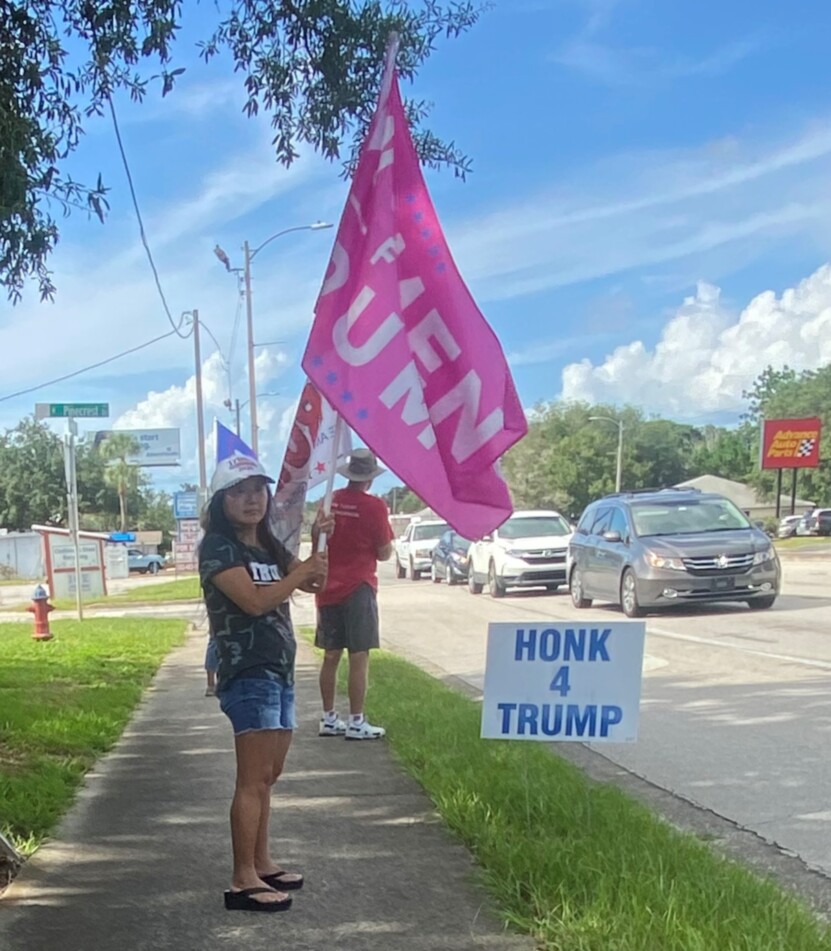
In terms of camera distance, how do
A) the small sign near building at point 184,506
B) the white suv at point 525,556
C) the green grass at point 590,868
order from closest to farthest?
the green grass at point 590,868, the white suv at point 525,556, the small sign near building at point 184,506

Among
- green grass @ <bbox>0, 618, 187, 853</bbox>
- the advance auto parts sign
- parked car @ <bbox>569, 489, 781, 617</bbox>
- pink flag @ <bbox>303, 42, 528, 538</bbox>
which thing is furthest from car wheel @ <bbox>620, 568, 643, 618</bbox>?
the advance auto parts sign

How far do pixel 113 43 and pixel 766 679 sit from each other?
22.3ft

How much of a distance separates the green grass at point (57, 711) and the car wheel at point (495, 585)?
816 centimetres

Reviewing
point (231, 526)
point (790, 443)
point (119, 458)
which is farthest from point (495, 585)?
point (119, 458)

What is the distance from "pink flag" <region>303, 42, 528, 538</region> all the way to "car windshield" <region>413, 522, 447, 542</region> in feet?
92.3

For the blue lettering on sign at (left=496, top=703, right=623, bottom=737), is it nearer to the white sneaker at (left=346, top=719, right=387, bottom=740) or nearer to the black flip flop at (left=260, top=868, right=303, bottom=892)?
the black flip flop at (left=260, top=868, right=303, bottom=892)

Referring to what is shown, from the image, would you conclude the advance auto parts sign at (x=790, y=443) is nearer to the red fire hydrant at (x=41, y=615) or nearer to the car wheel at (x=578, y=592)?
the car wheel at (x=578, y=592)

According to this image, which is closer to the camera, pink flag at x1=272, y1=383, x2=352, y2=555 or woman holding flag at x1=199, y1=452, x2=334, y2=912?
woman holding flag at x1=199, y1=452, x2=334, y2=912

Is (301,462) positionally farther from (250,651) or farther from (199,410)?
(199,410)

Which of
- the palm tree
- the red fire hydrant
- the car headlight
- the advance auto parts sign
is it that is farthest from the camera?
the palm tree

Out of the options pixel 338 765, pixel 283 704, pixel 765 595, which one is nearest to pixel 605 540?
pixel 765 595

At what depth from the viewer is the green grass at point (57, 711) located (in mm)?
5285

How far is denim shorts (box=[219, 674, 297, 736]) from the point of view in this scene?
12.7ft

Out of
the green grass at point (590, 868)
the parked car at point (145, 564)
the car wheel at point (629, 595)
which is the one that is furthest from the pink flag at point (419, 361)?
the parked car at point (145, 564)
